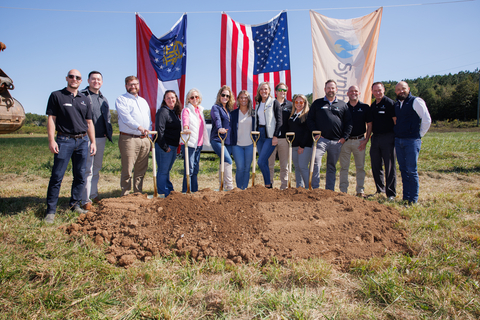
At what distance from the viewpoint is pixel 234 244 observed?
128 inches

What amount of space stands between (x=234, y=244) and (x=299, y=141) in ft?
9.72

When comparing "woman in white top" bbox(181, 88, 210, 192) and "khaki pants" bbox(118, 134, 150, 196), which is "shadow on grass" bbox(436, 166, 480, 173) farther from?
"khaki pants" bbox(118, 134, 150, 196)

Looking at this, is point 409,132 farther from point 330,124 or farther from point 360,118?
point 330,124

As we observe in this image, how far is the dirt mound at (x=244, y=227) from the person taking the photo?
10.5 ft

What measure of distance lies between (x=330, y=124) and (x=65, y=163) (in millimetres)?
4713

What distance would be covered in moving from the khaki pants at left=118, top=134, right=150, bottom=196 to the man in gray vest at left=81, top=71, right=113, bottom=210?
38cm

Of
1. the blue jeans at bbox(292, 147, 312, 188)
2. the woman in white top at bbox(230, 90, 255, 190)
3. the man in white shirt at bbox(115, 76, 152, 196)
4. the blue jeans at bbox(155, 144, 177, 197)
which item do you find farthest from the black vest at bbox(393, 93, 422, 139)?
the man in white shirt at bbox(115, 76, 152, 196)

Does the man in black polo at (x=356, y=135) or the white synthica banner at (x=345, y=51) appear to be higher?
the white synthica banner at (x=345, y=51)

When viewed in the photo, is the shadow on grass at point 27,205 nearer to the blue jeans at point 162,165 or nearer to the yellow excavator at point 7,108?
the yellow excavator at point 7,108

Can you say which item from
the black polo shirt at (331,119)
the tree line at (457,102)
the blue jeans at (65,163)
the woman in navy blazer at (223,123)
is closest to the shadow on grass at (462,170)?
the black polo shirt at (331,119)

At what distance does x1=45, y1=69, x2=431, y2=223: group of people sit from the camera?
4.86 meters

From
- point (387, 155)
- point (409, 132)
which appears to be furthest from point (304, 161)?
point (409, 132)

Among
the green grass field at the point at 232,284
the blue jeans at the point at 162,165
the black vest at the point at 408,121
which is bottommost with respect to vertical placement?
the green grass field at the point at 232,284

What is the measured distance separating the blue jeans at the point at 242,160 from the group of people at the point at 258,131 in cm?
2
